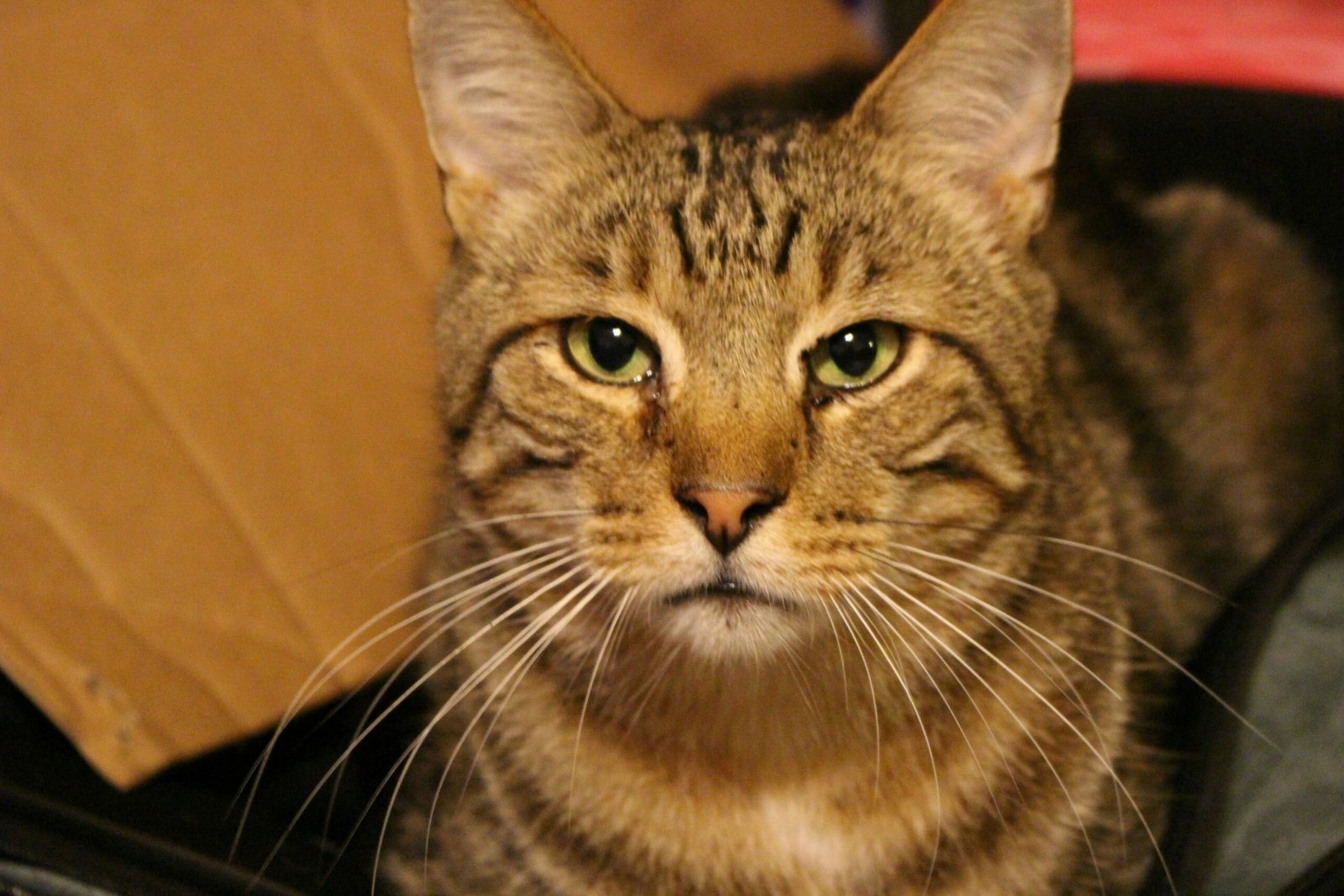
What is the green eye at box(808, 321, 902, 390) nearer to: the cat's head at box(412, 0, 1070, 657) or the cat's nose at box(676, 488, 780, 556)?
the cat's head at box(412, 0, 1070, 657)

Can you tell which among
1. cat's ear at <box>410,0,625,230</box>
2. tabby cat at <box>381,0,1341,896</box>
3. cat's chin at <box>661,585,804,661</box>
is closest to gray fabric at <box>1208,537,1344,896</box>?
tabby cat at <box>381,0,1341,896</box>

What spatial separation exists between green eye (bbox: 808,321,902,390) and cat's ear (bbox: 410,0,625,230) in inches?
11.2

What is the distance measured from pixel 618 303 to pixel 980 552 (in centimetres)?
35

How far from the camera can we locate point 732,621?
88 cm

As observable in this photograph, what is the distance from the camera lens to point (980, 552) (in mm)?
Result: 979

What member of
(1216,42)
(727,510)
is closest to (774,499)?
(727,510)

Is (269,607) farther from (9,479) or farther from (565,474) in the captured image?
(565,474)

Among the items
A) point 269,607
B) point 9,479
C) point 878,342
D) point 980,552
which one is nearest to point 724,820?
point 980,552

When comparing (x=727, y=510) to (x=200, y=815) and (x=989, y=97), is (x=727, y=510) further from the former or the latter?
(x=200, y=815)

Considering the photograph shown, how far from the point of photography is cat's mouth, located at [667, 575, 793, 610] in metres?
0.85

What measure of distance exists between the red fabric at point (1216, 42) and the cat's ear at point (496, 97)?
0.97 metres

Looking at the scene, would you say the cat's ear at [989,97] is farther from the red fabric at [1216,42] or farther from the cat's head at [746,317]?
the red fabric at [1216,42]

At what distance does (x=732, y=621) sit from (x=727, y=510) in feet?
0.33

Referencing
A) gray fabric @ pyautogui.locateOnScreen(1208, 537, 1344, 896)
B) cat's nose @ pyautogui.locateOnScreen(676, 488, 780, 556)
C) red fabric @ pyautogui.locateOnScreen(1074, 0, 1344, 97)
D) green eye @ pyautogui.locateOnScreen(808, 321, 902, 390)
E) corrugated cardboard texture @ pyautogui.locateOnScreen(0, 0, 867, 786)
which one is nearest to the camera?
cat's nose @ pyautogui.locateOnScreen(676, 488, 780, 556)
